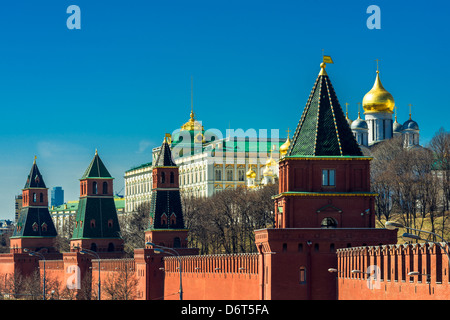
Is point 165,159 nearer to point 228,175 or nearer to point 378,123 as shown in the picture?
point 378,123

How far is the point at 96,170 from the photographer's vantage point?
117375 millimetres

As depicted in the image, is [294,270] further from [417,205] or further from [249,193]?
[249,193]

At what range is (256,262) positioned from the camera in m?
64.7

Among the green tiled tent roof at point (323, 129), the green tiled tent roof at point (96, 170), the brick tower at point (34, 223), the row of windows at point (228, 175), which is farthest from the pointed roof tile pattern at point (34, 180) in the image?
the green tiled tent roof at point (323, 129)

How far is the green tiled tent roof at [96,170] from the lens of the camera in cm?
11719

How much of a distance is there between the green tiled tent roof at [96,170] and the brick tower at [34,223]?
602 inches

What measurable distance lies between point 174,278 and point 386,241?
98.8 feet

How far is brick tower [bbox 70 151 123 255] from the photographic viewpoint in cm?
11500

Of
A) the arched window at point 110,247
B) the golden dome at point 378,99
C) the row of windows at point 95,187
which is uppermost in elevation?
the golden dome at point 378,99

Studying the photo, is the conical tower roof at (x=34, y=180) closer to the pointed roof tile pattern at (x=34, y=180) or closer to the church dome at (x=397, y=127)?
the pointed roof tile pattern at (x=34, y=180)

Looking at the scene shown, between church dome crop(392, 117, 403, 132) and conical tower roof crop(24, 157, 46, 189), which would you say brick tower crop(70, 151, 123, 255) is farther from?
church dome crop(392, 117, 403, 132)

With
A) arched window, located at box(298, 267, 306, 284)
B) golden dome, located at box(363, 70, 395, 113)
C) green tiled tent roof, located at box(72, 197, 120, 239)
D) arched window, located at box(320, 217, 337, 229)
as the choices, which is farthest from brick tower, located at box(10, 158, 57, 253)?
arched window, located at box(298, 267, 306, 284)

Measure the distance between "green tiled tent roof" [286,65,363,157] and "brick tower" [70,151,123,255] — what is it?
53752 mm
